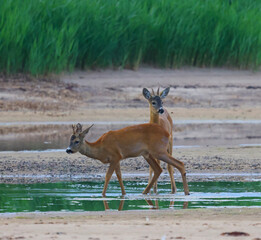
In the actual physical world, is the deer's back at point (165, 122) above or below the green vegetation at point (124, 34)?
below

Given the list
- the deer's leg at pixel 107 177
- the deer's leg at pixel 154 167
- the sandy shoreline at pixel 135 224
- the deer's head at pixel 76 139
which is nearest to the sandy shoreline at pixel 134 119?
the sandy shoreline at pixel 135 224

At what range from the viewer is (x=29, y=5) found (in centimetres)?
2481

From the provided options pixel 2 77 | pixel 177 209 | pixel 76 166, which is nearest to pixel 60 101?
pixel 2 77

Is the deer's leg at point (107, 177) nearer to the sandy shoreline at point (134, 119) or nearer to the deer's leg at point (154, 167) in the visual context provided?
the deer's leg at point (154, 167)

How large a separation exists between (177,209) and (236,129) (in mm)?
10002

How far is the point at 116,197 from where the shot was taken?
11.1 m

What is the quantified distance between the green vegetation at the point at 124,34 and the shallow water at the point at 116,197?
461 inches

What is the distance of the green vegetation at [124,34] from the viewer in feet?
77.9

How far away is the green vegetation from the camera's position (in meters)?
23.8

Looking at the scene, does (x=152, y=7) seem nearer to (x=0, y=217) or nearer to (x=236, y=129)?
(x=236, y=129)

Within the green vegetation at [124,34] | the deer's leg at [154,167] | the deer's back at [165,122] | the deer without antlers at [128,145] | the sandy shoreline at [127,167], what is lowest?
the sandy shoreline at [127,167]

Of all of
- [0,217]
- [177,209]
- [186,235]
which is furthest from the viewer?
[177,209]

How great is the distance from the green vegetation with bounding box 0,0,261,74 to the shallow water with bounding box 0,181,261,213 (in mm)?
11707

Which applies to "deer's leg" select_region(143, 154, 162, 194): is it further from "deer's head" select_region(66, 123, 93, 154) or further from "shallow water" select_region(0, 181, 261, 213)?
"deer's head" select_region(66, 123, 93, 154)
